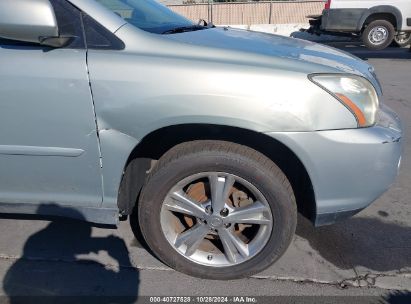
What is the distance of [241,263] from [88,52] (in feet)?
4.99

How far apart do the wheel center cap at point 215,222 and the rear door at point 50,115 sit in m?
0.68

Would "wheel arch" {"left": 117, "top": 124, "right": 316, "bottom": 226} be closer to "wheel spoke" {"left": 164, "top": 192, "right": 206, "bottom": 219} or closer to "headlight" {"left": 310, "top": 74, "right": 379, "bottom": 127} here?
"wheel spoke" {"left": 164, "top": 192, "right": 206, "bottom": 219}

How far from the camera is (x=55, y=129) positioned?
2160mm

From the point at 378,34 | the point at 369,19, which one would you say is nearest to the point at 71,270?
the point at 369,19

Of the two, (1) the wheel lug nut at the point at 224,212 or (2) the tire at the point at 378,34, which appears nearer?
(1) the wheel lug nut at the point at 224,212

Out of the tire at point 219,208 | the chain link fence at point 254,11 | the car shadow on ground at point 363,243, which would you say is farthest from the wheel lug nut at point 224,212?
the chain link fence at point 254,11

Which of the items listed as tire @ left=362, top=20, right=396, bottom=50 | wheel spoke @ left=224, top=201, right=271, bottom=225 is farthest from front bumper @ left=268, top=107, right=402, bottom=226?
tire @ left=362, top=20, right=396, bottom=50

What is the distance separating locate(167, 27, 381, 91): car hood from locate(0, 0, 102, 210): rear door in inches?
24.0

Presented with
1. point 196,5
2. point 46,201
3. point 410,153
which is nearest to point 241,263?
point 46,201

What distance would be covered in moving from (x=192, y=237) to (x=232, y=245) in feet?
0.83

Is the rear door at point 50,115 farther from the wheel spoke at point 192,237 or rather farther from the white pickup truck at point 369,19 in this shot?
the white pickup truck at point 369,19

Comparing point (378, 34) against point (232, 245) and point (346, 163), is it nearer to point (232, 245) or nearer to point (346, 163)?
point (346, 163)

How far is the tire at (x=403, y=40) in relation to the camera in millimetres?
12417

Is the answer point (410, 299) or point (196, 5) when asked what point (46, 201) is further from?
point (196, 5)
